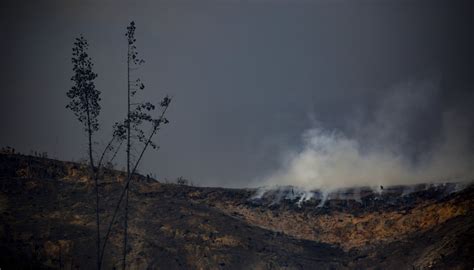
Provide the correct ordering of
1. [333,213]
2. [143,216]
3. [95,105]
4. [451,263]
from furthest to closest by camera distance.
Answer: [333,213] < [143,216] < [451,263] < [95,105]

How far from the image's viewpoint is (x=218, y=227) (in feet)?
265

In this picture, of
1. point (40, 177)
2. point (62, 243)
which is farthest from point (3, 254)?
point (40, 177)

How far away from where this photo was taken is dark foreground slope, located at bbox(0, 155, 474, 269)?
69.5 metres

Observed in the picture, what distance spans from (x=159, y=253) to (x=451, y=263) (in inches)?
1332

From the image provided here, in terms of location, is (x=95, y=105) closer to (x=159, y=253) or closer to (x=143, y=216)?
(x=159, y=253)

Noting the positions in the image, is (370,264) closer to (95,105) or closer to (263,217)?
(263,217)

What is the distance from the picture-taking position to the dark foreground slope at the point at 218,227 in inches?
2736

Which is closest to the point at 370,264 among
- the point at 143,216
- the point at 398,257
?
the point at 398,257

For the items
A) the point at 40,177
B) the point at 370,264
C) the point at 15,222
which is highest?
the point at 40,177

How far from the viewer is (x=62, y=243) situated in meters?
71.4

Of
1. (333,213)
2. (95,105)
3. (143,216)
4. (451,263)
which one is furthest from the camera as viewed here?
(333,213)

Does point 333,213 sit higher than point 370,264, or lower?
higher

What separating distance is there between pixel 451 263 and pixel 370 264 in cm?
1284

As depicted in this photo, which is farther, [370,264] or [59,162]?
[59,162]
